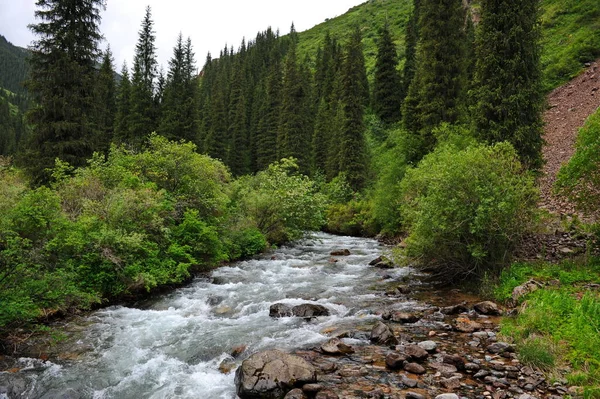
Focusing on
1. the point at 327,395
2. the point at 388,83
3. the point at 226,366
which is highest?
the point at 388,83

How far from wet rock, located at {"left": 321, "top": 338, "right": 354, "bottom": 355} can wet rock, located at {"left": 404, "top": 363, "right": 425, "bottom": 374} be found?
4.66ft

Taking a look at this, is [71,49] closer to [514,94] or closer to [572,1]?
[514,94]

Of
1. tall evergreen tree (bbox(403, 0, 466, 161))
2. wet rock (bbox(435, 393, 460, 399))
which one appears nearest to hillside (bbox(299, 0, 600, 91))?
tall evergreen tree (bbox(403, 0, 466, 161))

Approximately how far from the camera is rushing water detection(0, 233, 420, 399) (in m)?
7.65

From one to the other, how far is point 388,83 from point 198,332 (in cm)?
5081

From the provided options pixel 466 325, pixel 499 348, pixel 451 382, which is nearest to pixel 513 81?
pixel 466 325

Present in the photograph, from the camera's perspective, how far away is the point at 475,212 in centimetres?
1236

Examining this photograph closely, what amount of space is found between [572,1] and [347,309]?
2441 inches

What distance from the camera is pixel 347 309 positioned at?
12.1 metres

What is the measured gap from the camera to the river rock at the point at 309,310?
1155cm

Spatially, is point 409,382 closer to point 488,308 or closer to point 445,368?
point 445,368

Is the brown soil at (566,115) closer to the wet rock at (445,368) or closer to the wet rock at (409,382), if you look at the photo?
the wet rock at (445,368)

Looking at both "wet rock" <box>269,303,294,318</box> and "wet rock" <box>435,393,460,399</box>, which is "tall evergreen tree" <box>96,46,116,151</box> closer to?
"wet rock" <box>269,303,294,318</box>

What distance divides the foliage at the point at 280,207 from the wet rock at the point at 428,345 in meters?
16.6
